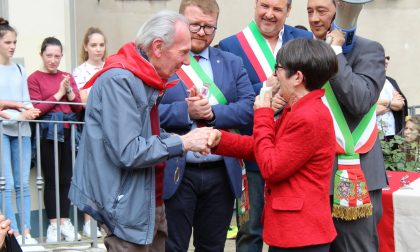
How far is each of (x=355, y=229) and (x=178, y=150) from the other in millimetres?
1121

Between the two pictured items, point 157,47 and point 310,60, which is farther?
point 310,60

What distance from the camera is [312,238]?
12.6ft

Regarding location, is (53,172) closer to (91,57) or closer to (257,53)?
(91,57)

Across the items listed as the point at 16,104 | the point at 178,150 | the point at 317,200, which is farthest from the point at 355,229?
the point at 16,104

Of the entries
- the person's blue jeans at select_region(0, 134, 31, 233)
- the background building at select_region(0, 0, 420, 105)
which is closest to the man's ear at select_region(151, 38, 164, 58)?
the person's blue jeans at select_region(0, 134, 31, 233)

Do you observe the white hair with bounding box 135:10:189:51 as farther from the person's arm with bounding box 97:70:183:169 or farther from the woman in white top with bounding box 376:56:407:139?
the woman in white top with bounding box 376:56:407:139

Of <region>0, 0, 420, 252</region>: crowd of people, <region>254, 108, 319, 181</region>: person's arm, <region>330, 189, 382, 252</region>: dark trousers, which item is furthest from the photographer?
<region>330, 189, 382, 252</region>: dark trousers

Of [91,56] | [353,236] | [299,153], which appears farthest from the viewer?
[91,56]

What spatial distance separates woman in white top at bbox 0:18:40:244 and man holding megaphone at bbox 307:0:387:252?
3.33 metres

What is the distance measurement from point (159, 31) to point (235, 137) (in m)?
0.76

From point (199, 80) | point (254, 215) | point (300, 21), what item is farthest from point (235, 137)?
point (300, 21)

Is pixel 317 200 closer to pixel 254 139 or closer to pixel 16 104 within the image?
pixel 254 139

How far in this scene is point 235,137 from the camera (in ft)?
13.7

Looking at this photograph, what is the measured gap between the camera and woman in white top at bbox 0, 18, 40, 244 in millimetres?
6859
